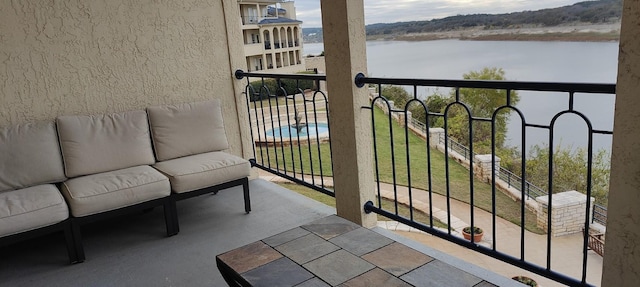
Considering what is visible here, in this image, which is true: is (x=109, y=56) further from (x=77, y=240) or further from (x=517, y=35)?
(x=517, y=35)

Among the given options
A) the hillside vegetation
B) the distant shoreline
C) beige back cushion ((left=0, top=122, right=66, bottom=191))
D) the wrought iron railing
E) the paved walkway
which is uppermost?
the hillside vegetation

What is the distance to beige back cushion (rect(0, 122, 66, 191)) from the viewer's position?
9.34 feet

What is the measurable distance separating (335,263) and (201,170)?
5.79 feet

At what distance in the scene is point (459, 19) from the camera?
612 centimetres

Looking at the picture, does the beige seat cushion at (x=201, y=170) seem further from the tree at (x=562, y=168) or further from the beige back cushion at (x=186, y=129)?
the tree at (x=562, y=168)

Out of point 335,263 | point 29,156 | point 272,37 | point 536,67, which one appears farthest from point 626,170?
point 536,67

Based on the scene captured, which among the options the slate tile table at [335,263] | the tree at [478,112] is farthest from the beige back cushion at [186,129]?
the tree at [478,112]

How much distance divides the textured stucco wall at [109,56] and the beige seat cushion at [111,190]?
2.36 ft

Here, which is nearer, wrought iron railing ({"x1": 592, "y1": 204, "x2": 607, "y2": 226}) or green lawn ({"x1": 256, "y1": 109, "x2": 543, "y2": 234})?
wrought iron railing ({"x1": 592, "y1": 204, "x2": 607, "y2": 226})

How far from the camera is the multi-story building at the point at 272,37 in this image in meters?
7.28

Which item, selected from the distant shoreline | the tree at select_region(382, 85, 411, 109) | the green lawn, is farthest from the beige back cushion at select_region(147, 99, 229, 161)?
the green lawn

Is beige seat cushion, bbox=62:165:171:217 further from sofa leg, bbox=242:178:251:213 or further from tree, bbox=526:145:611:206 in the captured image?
tree, bbox=526:145:611:206

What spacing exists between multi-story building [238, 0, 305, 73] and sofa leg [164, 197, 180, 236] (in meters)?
4.45

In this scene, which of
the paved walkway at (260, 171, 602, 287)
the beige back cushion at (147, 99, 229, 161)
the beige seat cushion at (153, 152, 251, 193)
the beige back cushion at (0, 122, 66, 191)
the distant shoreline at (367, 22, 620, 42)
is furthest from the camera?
the paved walkway at (260, 171, 602, 287)
